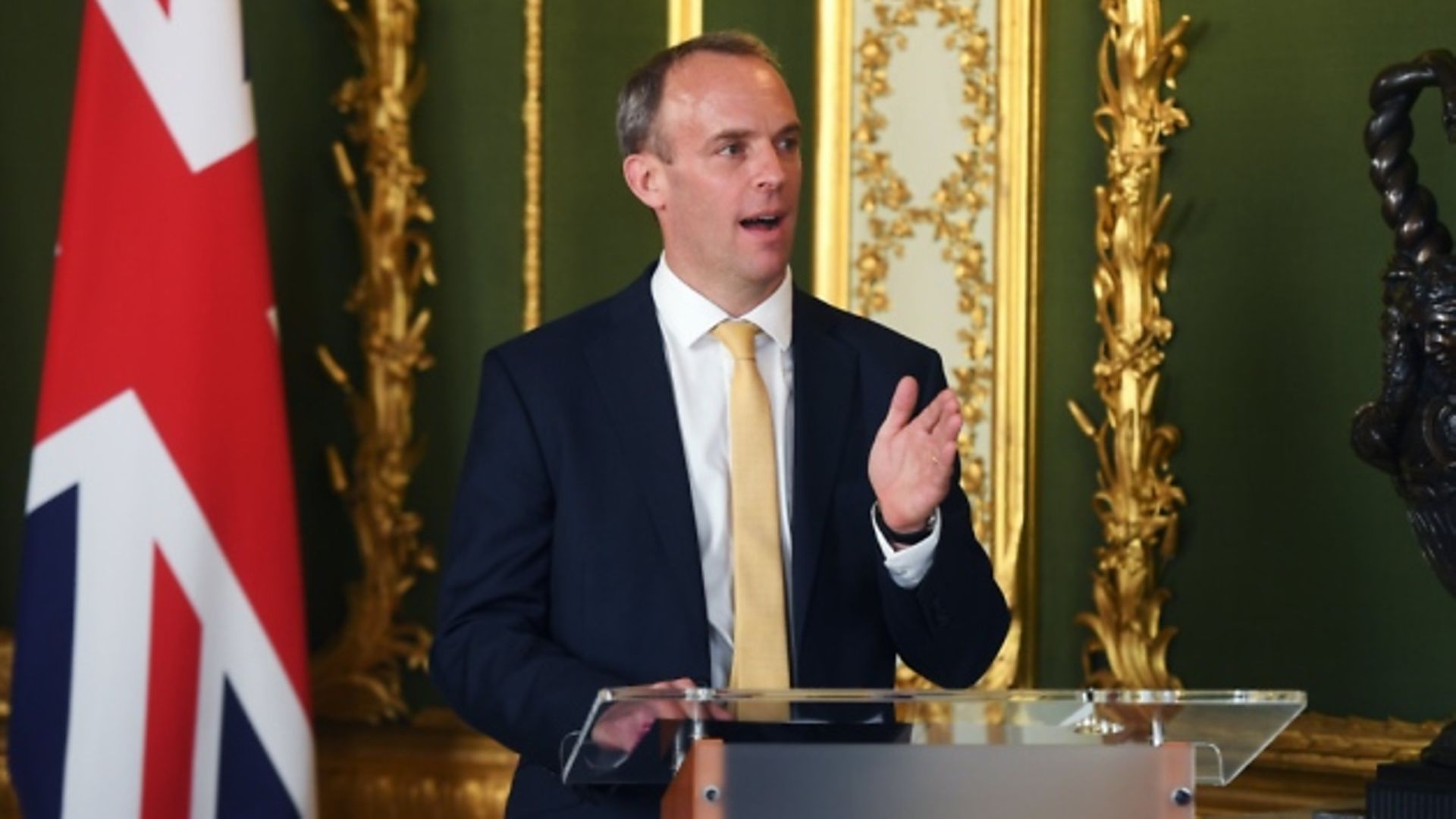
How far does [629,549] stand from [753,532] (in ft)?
0.44

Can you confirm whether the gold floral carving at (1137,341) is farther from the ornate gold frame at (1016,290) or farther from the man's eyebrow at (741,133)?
the man's eyebrow at (741,133)

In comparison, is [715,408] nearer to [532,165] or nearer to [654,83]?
[654,83]

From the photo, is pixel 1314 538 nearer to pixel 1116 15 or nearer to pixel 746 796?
pixel 1116 15

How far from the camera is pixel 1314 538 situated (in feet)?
11.0

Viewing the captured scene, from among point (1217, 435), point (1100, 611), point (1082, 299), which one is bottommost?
point (1100, 611)

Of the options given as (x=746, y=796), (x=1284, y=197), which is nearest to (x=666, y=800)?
(x=746, y=796)

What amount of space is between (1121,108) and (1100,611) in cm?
76

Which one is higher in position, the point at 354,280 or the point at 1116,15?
the point at 1116,15

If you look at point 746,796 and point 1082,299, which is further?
point 1082,299

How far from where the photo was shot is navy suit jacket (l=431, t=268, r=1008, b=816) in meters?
2.42

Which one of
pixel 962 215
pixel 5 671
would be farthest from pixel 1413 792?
pixel 5 671

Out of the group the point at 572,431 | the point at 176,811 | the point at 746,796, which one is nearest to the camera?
the point at 746,796

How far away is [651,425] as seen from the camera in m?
2.51

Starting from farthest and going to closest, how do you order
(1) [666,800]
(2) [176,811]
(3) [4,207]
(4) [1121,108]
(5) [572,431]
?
(3) [4,207] → (4) [1121,108] → (2) [176,811] → (5) [572,431] → (1) [666,800]
